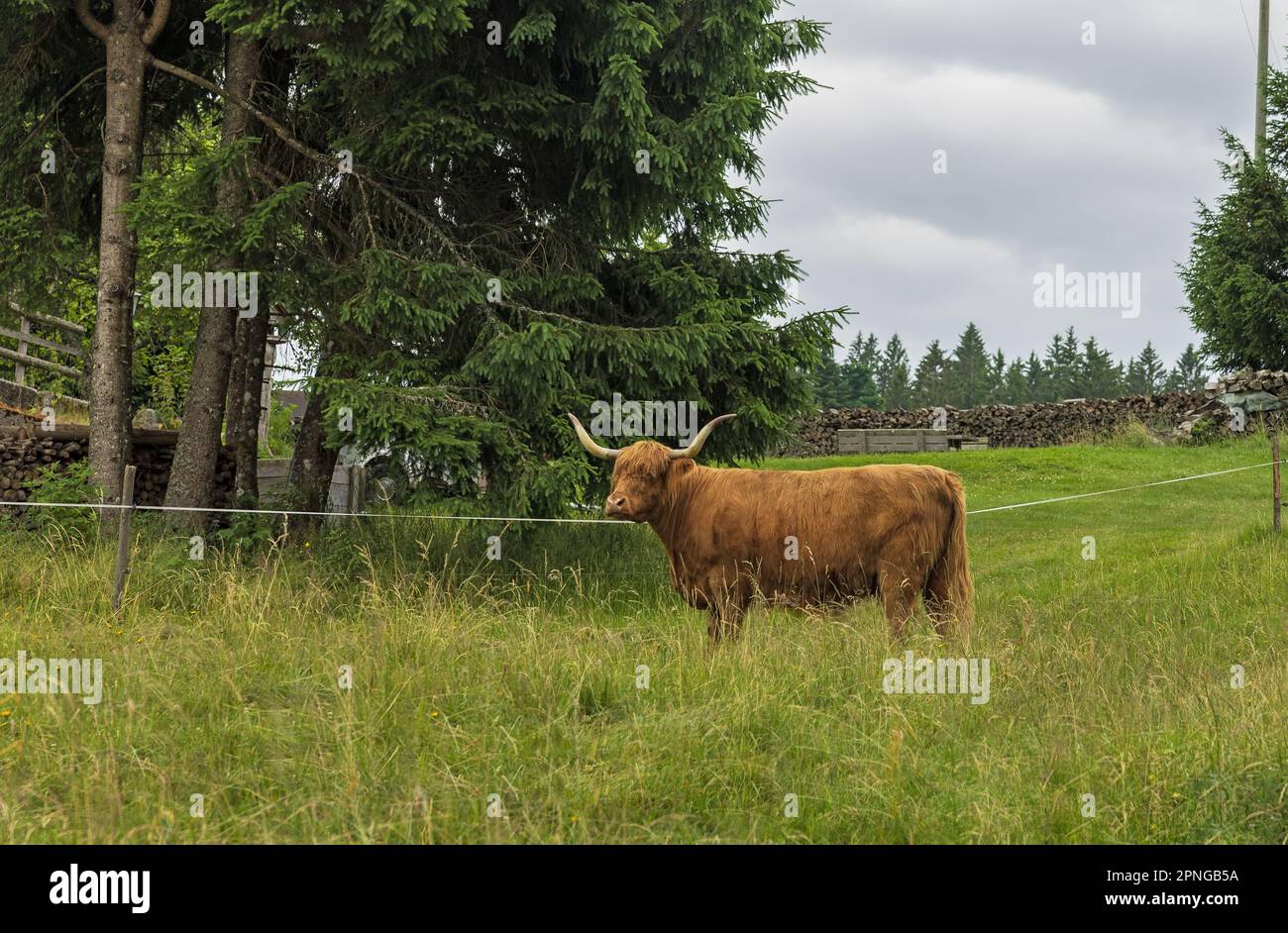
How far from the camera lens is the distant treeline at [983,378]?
233 feet

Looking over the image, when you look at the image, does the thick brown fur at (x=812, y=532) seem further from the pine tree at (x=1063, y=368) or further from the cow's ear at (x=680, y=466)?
the pine tree at (x=1063, y=368)

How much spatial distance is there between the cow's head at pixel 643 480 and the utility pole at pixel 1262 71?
67.1 ft

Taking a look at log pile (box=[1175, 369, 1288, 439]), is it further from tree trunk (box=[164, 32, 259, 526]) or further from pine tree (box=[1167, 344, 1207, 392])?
pine tree (box=[1167, 344, 1207, 392])

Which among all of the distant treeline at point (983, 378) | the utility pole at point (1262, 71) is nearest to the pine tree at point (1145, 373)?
the distant treeline at point (983, 378)

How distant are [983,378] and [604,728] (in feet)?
287

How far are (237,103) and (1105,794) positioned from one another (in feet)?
31.3

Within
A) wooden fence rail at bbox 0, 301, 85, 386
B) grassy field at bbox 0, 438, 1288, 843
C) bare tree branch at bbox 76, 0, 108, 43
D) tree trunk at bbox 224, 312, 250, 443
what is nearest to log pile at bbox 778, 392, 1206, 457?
tree trunk at bbox 224, 312, 250, 443

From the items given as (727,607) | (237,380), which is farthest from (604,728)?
(237,380)

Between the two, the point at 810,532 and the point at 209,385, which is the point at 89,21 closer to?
the point at 209,385

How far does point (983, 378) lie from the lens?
88.2 m

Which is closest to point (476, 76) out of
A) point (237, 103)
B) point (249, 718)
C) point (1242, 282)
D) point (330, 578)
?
point (237, 103)

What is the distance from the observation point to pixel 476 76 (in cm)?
1011
